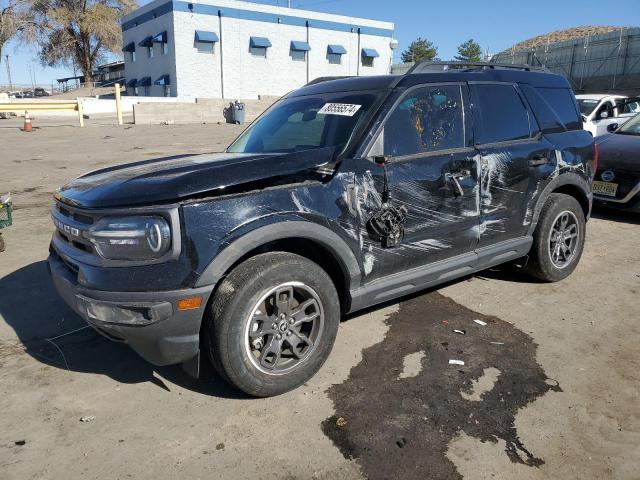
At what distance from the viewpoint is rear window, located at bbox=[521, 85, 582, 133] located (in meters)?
4.54

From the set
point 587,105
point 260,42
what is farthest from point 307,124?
point 260,42

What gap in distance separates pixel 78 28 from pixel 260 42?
72.6ft

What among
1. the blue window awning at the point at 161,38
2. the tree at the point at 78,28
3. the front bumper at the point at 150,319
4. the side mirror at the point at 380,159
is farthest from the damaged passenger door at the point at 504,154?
the tree at the point at 78,28

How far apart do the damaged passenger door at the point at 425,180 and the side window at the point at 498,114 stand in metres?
0.14

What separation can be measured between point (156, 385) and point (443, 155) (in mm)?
2514

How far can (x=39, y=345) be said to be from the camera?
3.69 metres

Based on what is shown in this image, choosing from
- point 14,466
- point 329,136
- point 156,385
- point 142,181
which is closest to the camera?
point 14,466

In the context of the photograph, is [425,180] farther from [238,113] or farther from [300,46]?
[300,46]

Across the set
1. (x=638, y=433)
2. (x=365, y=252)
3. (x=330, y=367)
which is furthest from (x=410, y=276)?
(x=638, y=433)

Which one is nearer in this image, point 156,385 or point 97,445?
point 97,445

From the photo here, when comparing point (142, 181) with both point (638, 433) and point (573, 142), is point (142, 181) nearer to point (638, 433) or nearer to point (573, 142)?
point (638, 433)

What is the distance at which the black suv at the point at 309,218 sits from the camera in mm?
2656

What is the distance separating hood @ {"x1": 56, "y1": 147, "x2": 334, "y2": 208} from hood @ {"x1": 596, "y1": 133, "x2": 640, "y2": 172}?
5789 millimetres

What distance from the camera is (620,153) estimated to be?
733 cm
